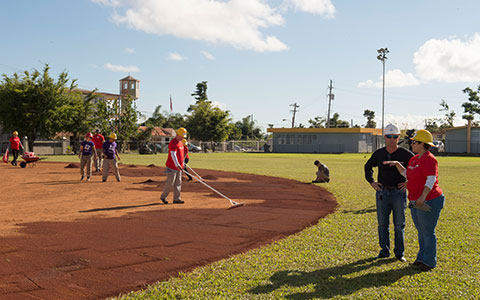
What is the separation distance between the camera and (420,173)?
5.57 metres

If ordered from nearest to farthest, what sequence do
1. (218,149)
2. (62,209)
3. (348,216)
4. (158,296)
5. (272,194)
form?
(158,296), (348,216), (62,209), (272,194), (218,149)

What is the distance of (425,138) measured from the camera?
5.63m

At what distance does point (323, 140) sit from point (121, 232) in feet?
231

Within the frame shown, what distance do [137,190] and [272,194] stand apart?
4668 millimetres

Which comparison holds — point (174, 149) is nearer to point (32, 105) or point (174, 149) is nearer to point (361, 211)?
point (361, 211)

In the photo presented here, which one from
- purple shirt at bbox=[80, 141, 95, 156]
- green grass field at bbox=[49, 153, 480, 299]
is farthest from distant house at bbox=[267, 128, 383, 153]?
green grass field at bbox=[49, 153, 480, 299]

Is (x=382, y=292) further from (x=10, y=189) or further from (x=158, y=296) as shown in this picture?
(x=10, y=189)

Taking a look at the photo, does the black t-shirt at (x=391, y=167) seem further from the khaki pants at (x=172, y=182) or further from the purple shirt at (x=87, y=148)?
the purple shirt at (x=87, y=148)

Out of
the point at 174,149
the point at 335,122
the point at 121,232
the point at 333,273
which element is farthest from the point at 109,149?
the point at 335,122

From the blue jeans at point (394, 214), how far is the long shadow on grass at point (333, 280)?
0.41 m

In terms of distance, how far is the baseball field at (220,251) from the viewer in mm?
5020

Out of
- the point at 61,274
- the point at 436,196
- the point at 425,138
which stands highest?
the point at 425,138

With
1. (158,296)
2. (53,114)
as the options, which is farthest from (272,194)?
(53,114)

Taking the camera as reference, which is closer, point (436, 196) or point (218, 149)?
point (436, 196)
